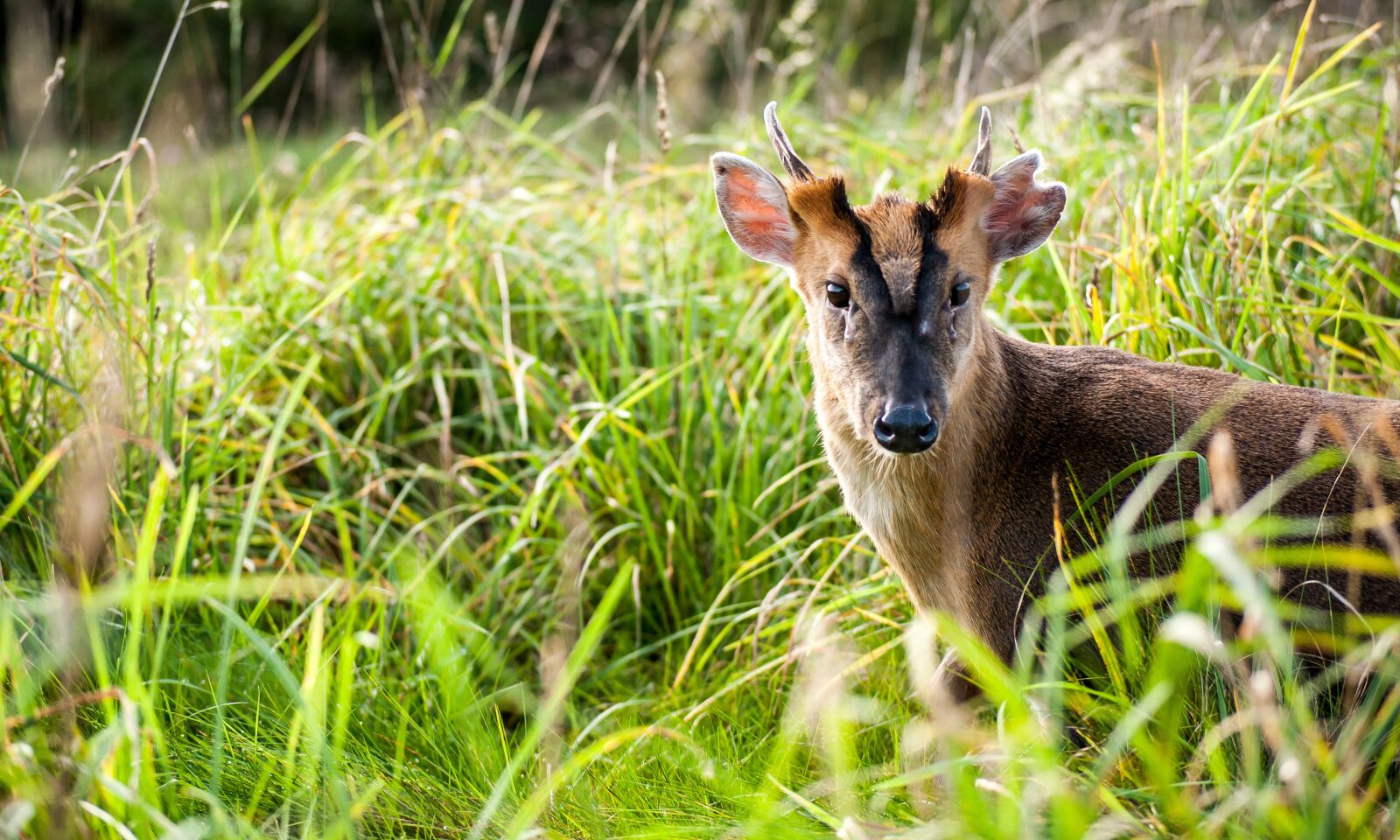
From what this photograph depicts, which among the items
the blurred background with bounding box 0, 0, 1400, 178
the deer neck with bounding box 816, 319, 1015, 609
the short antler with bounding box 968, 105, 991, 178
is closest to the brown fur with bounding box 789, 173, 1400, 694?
the deer neck with bounding box 816, 319, 1015, 609

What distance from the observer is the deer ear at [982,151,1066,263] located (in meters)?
3.12

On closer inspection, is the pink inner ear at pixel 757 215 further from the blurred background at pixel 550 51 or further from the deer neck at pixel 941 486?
the blurred background at pixel 550 51

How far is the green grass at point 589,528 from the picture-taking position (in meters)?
2.14

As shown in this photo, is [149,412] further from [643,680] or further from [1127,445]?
[1127,445]

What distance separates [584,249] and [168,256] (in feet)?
7.90

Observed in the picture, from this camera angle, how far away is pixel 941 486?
3.04 m

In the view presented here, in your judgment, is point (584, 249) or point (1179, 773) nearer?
point (1179, 773)

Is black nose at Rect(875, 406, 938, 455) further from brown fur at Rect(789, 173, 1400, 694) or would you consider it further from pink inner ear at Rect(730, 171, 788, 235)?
pink inner ear at Rect(730, 171, 788, 235)

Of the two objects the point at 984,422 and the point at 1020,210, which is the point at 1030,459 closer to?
the point at 984,422

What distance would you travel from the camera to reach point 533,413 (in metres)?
4.30

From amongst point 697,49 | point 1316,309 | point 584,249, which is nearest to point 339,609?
point 584,249

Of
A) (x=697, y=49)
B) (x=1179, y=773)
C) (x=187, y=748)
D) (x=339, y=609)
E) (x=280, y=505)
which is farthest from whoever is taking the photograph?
(x=697, y=49)

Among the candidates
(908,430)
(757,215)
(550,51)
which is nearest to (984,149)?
(757,215)

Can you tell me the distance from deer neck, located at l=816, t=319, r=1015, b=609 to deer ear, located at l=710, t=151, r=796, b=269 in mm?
595
